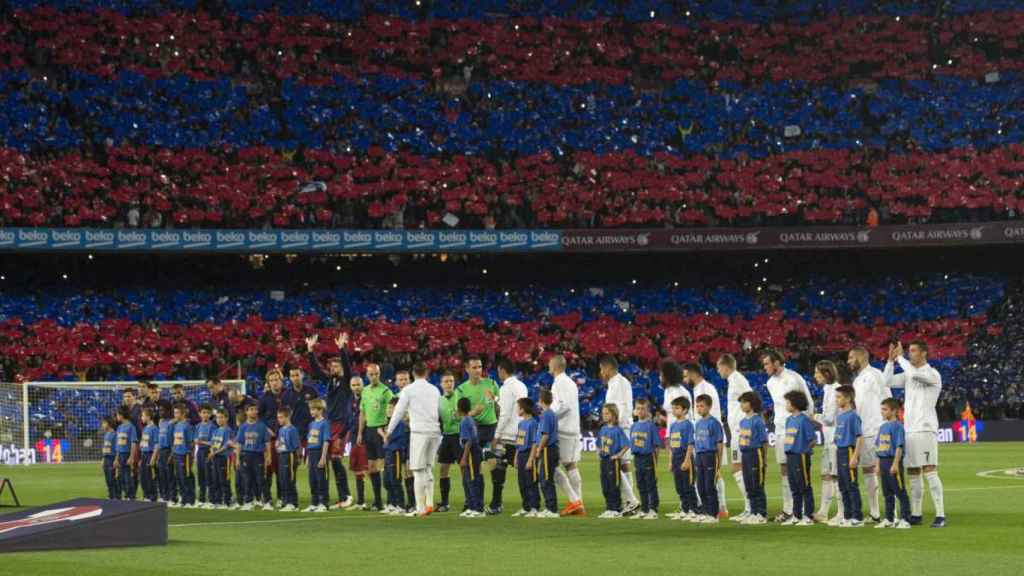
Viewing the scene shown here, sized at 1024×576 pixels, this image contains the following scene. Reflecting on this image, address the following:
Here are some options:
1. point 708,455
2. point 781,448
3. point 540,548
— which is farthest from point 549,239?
point 540,548

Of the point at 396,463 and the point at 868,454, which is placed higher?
the point at 396,463

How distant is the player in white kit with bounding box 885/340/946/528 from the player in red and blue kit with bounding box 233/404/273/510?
10031mm

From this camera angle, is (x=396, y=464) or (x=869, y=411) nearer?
(x=869, y=411)

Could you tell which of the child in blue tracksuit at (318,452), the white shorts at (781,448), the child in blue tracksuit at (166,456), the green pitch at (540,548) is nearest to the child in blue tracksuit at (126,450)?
the child in blue tracksuit at (166,456)

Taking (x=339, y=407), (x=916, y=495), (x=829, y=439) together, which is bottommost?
(x=916, y=495)

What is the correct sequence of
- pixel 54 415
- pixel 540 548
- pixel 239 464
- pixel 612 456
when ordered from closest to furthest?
pixel 540 548, pixel 612 456, pixel 239 464, pixel 54 415

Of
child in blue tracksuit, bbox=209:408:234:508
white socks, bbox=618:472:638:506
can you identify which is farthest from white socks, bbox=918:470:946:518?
child in blue tracksuit, bbox=209:408:234:508

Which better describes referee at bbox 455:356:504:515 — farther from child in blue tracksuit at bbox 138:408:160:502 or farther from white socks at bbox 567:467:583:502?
child in blue tracksuit at bbox 138:408:160:502

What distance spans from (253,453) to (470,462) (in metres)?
4.03

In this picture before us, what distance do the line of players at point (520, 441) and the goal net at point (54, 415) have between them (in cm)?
1398

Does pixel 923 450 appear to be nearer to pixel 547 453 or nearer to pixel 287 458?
pixel 547 453

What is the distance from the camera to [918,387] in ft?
63.3

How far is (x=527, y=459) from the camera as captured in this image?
864 inches

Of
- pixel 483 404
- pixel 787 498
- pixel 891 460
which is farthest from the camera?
pixel 483 404
